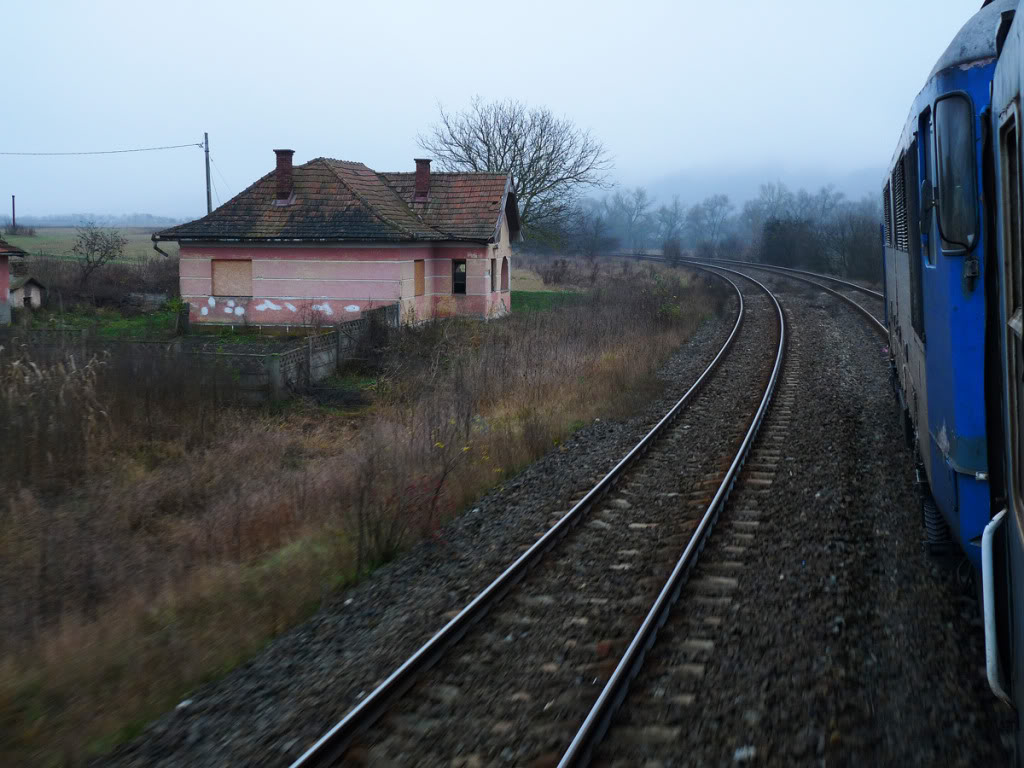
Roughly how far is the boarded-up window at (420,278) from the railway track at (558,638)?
67.0 ft

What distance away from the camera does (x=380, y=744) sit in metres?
4.75

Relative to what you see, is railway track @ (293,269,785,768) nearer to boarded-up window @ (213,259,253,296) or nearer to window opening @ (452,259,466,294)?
boarded-up window @ (213,259,253,296)

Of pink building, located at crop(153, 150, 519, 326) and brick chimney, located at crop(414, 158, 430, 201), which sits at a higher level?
brick chimney, located at crop(414, 158, 430, 201)

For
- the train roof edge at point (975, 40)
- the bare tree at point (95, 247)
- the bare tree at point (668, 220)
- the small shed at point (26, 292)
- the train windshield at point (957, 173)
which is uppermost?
the bare tree at point (668, 220)

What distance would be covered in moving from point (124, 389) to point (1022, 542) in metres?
12.2

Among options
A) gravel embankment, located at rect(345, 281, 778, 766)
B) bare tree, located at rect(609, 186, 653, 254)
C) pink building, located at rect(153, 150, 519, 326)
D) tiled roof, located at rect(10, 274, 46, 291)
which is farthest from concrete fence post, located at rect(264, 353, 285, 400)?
bare tree, located at rect(609, 186, 653, 254)

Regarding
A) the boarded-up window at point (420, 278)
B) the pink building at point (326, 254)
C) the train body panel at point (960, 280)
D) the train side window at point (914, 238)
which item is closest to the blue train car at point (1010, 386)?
the train body panel at point (960, 280)

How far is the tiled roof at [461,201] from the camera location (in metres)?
31.7

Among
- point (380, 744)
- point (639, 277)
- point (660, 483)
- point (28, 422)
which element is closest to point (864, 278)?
point (639, 277)

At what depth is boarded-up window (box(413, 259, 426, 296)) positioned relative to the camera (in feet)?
99.2

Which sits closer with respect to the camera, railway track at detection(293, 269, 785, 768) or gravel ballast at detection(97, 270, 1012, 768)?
gravel ballast at detection(97, 270, 1012, 768)

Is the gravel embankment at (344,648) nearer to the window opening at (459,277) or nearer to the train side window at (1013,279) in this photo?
the train side window at (1013,279)

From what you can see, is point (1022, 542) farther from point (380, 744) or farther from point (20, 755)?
point (20, 755)

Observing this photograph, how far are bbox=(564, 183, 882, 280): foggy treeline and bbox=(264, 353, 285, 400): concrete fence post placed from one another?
13.7 metres
